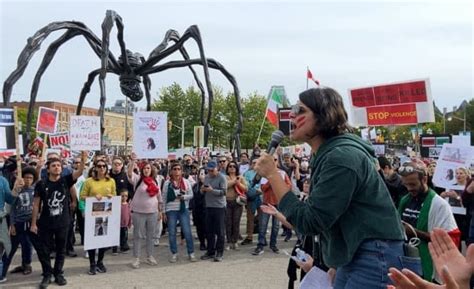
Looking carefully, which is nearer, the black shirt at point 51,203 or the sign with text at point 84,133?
the black shirt at point 51,203

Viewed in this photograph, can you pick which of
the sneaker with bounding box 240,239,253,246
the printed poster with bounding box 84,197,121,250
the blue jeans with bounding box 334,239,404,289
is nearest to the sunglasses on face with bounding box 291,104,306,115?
the blue jeans with bounding box 334,239,404,289

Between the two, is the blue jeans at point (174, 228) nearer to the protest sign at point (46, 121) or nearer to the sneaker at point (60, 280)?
the sneaker at point (60, 280)

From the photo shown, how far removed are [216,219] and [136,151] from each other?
78.5 inches

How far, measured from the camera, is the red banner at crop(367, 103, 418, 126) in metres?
10.2

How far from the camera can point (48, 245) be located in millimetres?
7887

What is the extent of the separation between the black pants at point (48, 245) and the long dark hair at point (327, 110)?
20.1 ft

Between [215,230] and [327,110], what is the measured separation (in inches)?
302

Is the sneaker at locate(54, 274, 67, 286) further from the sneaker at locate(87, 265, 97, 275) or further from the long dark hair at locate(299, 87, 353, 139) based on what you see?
the long dark hair at locate(299, 87, 353, 139)

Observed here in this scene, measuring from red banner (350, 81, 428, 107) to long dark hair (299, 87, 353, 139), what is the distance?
307 inches

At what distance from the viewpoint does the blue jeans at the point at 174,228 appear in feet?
32.3

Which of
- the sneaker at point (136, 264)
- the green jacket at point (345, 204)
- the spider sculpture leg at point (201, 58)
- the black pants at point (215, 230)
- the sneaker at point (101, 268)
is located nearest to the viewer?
the green jacket at point (345, 204)

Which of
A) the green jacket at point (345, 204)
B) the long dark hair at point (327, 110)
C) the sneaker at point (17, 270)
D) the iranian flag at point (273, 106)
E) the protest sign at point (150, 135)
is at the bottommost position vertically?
the sneaker at point (17, 270)

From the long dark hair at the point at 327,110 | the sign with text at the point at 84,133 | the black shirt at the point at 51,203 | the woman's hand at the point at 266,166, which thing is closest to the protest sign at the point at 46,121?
the sign with text at the point at 84,133

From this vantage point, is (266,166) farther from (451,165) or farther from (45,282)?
(451,165)
